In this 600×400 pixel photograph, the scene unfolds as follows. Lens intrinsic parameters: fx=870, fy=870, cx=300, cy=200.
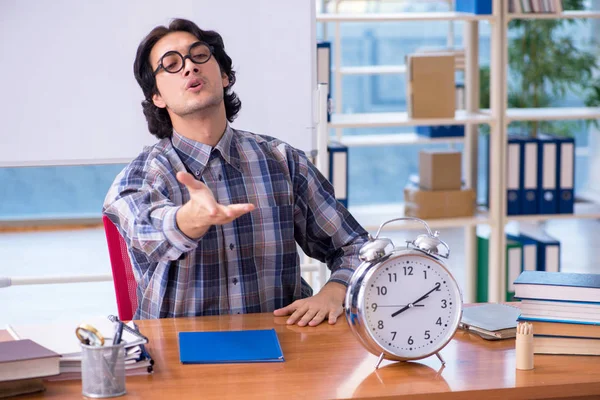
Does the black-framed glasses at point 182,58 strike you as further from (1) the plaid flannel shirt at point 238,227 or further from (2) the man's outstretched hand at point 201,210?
(2) the man's outstretched hand at point 201,210

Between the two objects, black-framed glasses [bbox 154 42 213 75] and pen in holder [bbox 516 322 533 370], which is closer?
pen in holder [bbox 516 322 533 370]

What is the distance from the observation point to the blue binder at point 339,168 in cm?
384

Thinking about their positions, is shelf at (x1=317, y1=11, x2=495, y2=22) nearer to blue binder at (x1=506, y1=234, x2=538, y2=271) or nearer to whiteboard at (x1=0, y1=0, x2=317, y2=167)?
whiteboard at (x1=0, y1=0, x2=317, y2=167)

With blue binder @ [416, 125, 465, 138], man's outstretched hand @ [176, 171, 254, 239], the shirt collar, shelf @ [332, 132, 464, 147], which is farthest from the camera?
blue binder @ [416, 125, 465, 138]

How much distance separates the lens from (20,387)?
1354mm

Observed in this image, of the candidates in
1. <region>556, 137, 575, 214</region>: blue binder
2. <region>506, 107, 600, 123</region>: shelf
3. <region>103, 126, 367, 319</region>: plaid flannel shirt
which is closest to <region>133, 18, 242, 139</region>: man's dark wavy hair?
<region>103, 126, 367, 319</region>: plaid flannel shirt

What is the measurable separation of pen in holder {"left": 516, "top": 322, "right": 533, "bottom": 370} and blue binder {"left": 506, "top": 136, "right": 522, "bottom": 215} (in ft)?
8.59

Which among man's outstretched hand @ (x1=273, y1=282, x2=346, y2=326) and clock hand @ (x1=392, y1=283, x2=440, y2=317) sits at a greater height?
clock hand @ (x1=392, y1=283, x2=440, y2=317)

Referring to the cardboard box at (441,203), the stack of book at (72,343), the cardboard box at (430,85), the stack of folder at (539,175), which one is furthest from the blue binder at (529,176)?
the stack of book at (72,343)

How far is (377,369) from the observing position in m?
1.47

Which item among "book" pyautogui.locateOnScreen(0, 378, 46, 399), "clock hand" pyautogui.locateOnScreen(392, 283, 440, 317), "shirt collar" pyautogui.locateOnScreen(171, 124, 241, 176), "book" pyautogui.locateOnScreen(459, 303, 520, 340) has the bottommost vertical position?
"book" pyautogui.locateOnScreen(459, 303, 520, 340)

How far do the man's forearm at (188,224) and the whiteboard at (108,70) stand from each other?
1.29 meters

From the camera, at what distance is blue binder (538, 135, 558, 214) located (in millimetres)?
4027

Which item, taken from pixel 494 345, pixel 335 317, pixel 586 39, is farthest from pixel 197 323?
pixel 586 39
